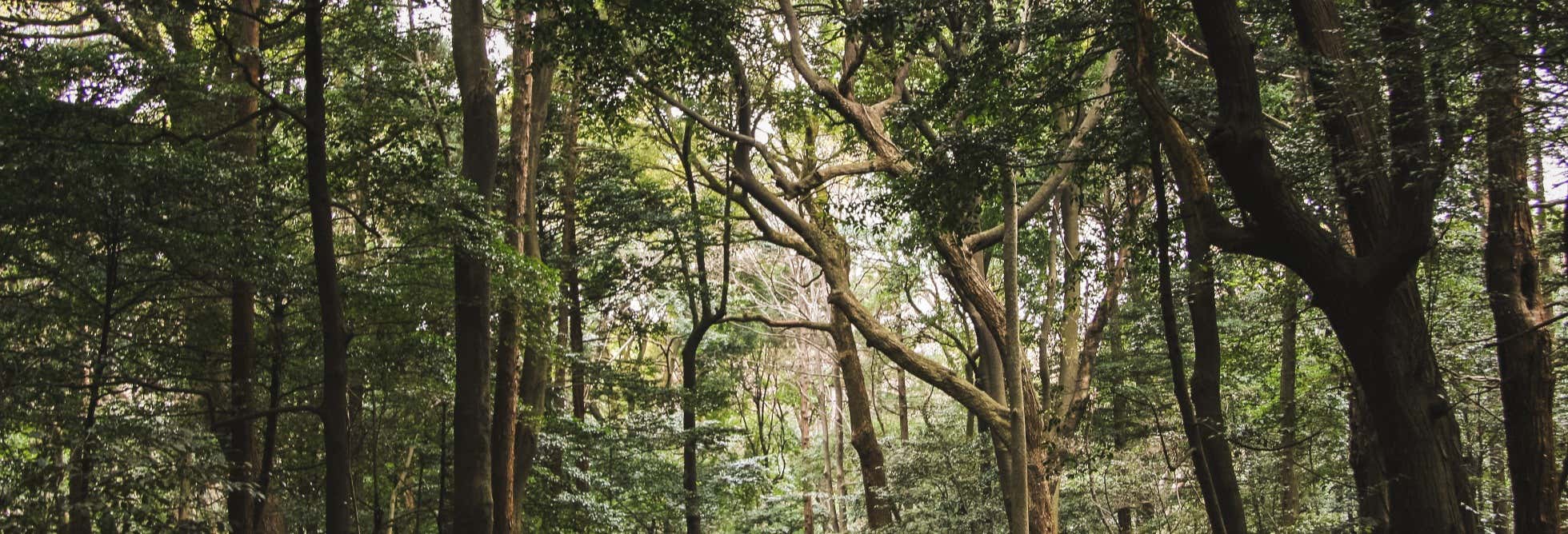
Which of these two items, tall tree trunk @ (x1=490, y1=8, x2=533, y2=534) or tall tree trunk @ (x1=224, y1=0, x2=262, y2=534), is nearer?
tall tree trunk @ (x1=224, y1=0, x2=262, y2=534)

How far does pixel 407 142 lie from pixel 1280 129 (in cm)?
642

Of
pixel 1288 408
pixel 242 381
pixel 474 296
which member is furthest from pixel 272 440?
pixel 1288 408

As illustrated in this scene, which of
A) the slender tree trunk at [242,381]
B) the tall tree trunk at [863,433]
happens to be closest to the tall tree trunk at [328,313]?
the slender tree trunk at [242,381]

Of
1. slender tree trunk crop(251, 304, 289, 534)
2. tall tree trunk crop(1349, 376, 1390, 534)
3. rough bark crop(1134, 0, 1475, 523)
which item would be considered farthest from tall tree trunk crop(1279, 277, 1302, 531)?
slender tree trunk crop(251, 304, 289, 534)

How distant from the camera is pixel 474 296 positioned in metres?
7.51

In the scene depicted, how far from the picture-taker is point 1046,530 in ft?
30.1

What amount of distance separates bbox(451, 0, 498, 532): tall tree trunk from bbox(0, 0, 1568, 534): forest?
0.03m

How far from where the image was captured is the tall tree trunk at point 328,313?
5883 millimetres

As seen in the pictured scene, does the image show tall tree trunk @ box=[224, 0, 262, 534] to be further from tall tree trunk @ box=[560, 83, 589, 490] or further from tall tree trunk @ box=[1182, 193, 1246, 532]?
tall tree trunk @ box=[1182, 193, 1246, 532]

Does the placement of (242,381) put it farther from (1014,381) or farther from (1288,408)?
(1288,408)

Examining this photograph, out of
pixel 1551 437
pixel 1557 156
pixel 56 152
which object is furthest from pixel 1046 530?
pixel 56 152

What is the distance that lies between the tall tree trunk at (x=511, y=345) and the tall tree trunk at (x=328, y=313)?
8.05 ft

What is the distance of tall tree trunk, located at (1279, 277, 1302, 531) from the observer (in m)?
9.16

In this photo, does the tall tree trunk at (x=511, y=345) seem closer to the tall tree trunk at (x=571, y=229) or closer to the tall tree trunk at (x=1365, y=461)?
the tall tree trunk at (x=571, y=229)
